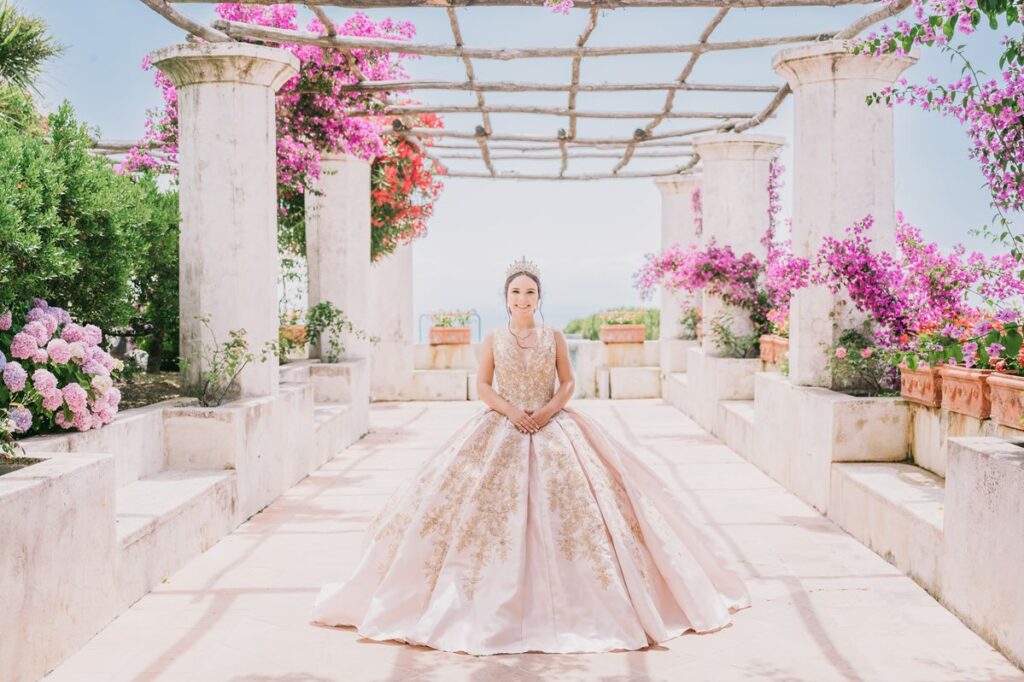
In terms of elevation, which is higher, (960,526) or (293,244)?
(293,244)

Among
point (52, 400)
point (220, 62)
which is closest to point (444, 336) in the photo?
point (220, 62)

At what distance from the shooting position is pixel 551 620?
13.1ft

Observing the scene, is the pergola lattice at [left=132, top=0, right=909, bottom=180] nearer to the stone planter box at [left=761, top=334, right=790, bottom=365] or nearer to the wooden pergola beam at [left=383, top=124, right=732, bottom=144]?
the wooden pergola beam at [left=383, top=124, right=732, bottom=144]

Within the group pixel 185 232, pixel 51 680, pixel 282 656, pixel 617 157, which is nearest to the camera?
pixel 51 680

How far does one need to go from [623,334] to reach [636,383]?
883 mm

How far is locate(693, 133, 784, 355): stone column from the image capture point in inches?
432

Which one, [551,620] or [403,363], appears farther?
[403,363]

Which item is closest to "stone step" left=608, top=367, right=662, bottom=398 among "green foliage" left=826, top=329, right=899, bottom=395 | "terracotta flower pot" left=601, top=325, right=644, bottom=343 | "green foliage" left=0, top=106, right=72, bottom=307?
"terracotta flower pot" left=601, top=325, right=644, bottom=343

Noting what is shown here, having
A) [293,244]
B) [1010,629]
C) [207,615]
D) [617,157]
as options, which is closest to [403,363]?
[293,244]

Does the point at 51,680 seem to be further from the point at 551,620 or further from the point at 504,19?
the point at 504,19

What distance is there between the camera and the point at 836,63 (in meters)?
6.93

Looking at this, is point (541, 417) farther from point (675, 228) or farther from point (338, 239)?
point (675, 228)

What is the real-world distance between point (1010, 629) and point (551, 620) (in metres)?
1.80

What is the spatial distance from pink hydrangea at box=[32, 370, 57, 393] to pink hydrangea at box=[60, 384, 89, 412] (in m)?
0.12
